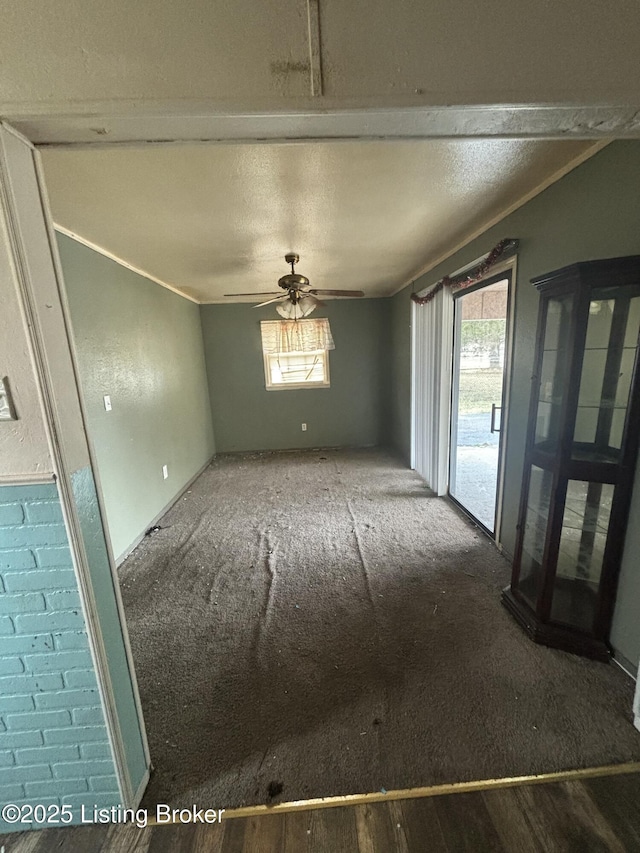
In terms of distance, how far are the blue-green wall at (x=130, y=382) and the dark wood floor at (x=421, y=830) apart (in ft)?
4.16

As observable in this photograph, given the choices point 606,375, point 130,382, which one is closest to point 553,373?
point 606,375

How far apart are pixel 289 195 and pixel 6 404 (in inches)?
65.4

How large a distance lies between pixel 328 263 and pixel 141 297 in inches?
71.0

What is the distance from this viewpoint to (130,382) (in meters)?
2.79

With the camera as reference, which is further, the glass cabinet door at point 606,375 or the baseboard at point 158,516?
the baseboard at point 158,516

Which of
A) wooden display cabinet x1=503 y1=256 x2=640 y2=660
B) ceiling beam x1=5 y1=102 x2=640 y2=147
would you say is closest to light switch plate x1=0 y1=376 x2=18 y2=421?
ceiling beam x1=5 y1=102 x2=640 y2=147

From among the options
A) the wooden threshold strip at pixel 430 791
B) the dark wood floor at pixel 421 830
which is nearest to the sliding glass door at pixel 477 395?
the wooden threshold strip at pixel 430 791

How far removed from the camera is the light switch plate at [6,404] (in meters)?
0.81

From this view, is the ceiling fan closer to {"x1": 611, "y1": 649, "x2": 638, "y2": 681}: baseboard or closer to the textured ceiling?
the textured ceiling

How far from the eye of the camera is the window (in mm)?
4953

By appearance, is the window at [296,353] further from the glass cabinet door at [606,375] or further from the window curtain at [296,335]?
the glass cabinet door at [606,375]

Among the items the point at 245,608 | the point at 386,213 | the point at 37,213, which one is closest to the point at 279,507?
the point at 245,608

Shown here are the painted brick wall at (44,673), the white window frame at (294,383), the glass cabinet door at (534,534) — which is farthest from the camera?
the white window frame at (294,383)

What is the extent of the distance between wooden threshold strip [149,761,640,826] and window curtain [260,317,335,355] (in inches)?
179
